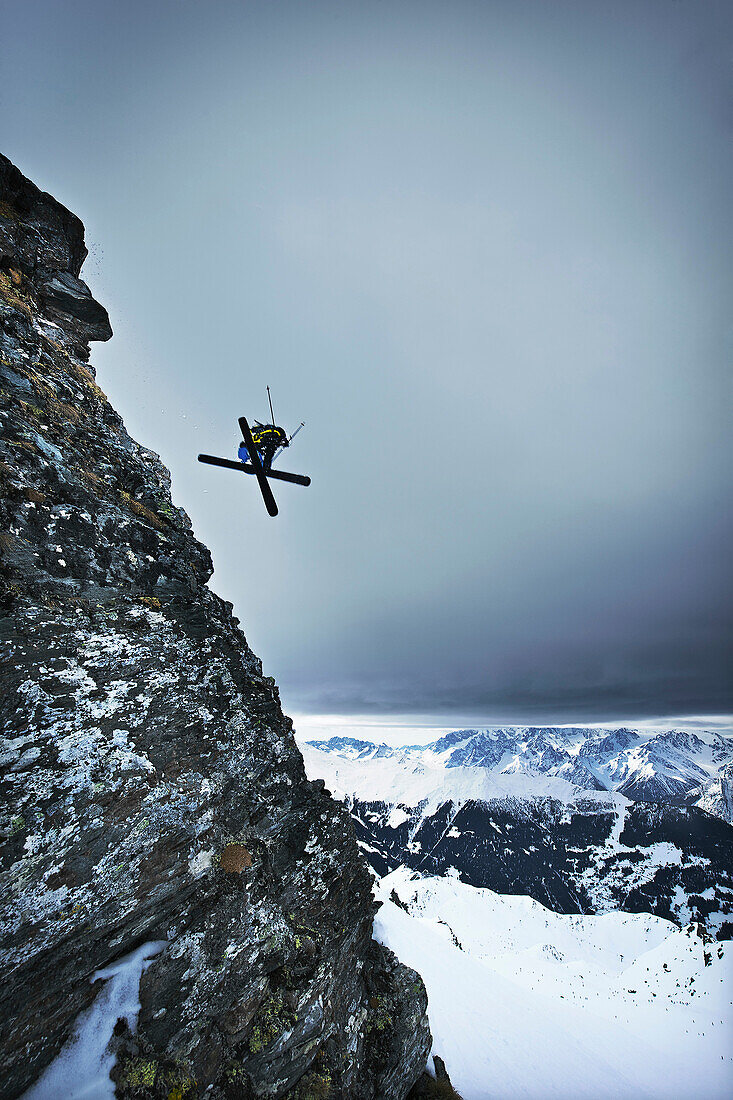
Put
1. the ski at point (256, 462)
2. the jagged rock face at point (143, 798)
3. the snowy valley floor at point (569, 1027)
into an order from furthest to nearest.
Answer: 1. the snowy valley floor at point (569, 1027)
2. the ski at point (256, 462)
3. the jagged rock face at point (143, 798)

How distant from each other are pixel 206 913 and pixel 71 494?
1178 cm

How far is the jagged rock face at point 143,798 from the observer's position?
802cm

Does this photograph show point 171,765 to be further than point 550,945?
No

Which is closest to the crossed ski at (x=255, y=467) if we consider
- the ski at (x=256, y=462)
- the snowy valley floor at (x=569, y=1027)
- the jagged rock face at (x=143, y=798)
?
the ski at (x=256, y=462)

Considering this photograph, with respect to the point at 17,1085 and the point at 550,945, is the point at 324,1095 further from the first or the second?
the point at 550,945

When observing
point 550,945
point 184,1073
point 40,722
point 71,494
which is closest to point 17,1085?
point 184,1073

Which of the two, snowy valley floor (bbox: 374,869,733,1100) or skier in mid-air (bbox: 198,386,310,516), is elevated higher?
skier in mid-air (bbox: 198,386,310,516)

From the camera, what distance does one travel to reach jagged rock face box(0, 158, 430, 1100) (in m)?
8.02

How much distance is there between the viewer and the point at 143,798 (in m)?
9.41

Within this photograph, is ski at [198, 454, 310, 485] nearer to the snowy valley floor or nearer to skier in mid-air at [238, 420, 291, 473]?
skier in mid-air at [238, 420, 291, 473]

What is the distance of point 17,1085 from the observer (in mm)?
6879

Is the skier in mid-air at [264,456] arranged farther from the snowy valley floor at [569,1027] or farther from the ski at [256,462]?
the snowy valley floor at [569,1027]

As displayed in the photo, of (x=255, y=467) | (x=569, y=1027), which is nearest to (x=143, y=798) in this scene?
(x=255, y=467)

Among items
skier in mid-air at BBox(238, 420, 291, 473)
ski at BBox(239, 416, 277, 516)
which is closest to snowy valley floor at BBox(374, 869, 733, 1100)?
ski at BBox(239, 416, 277, 516)
